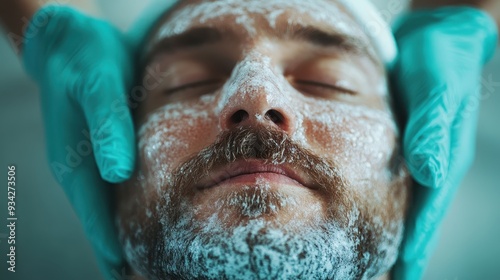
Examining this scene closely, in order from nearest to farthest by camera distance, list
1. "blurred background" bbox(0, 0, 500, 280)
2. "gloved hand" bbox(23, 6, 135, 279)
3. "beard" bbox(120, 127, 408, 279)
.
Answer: "beard" bbox(120, 127, 408, 279), "gloved hand" bbox(23, 6, 135, 279), "blurred background" bbox(0, 0, 500, 280)

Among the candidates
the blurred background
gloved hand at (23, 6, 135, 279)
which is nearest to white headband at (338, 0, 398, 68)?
the blurred background

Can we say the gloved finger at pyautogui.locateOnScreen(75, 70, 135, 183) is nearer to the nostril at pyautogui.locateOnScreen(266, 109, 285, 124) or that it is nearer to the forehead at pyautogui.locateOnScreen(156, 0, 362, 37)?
the forehead at pyautogui.locateOnScreen(156, 0, 362, 37)

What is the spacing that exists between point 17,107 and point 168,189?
0.61 m

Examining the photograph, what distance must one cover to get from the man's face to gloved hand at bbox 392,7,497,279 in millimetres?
53

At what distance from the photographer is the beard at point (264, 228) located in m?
0.64

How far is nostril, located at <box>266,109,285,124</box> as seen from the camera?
723mm

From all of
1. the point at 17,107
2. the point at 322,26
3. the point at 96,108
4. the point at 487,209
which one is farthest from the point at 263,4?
the point at 487,209

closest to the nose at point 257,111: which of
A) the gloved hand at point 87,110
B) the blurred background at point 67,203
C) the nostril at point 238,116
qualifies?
the nostril at point 238,116

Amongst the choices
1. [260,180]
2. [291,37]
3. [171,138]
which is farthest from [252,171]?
[291,37]

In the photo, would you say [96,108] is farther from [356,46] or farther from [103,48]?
[356,46]

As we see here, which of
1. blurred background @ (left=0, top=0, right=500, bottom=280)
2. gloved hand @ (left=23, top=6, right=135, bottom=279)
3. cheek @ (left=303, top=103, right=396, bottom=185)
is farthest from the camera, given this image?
blurred background @ (left=0, top=0, right=500, bottom=280)

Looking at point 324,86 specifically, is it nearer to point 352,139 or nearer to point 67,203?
point 352,139

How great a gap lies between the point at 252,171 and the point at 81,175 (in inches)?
16.1

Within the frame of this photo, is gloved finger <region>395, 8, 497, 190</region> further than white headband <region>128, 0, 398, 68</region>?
No
